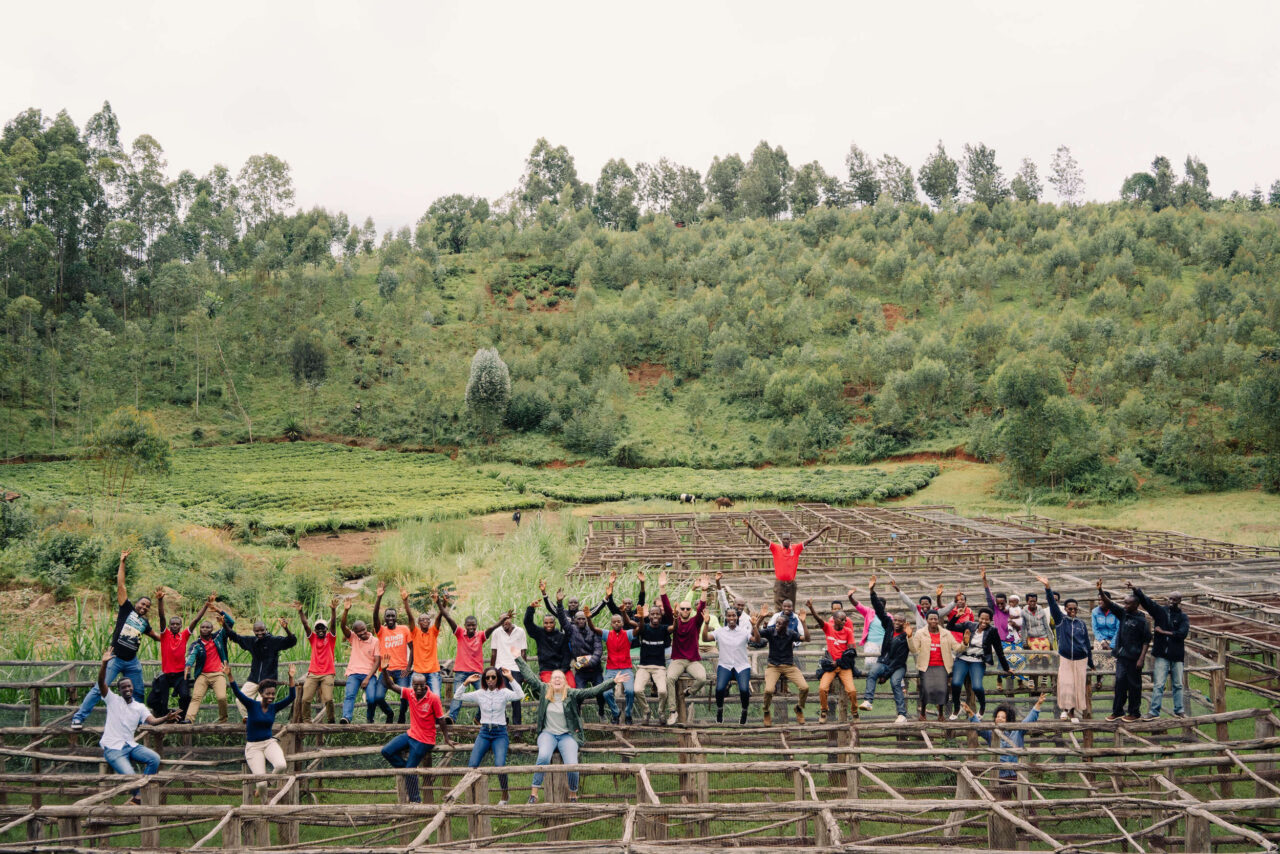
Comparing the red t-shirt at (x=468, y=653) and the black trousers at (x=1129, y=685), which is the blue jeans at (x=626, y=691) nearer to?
the red t-shirt at (x=468, y=653)

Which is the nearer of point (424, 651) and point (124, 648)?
point (124, 648)

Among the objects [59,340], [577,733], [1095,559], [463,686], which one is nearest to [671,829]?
[577,733]

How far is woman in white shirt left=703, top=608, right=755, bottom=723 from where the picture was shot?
29.1 feet

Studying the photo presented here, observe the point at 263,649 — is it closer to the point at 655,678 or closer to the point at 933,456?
the point at 655,678

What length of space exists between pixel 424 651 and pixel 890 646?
5.36 m

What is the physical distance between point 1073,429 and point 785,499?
613 inches

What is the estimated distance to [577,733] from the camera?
7.85 m

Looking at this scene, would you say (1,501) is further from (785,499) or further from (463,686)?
(785,499)

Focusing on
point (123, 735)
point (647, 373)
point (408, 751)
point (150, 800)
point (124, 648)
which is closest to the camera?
point (150, 800)

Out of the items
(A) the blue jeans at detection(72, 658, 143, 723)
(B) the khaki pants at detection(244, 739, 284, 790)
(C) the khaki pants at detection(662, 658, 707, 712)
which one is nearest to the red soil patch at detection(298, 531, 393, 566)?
(A) the blue jeans at detection(72, 658, 143, 723)

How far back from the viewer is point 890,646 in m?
9.16

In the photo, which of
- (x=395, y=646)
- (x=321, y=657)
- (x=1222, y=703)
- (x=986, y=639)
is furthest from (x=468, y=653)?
(x=1222, y=703)

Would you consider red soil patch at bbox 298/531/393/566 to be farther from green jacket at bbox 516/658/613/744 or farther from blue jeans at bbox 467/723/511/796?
green jacket at bbox 516/658/613/744

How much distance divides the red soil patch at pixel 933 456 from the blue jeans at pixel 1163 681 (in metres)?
43.0
